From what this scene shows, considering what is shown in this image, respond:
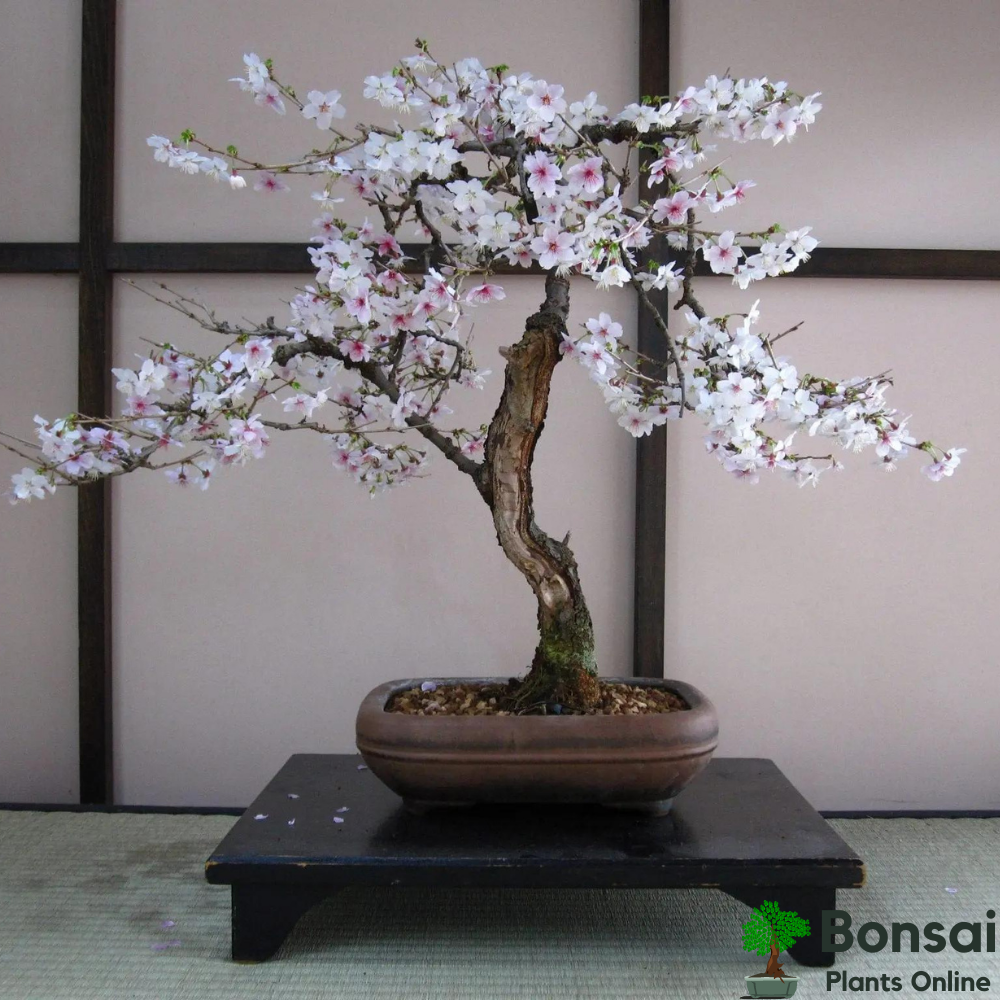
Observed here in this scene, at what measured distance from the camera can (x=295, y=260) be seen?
198cm

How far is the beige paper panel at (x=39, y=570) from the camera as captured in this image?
2.05 meters

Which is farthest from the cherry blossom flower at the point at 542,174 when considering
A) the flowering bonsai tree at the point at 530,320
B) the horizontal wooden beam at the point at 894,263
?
the horizontal wooden beam at the point at 894,263

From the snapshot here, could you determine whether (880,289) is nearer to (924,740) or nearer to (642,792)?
(924,740)

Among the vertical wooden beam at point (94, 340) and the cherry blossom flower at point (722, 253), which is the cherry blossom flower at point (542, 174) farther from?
the vertical wooden beam at point (94, 340)

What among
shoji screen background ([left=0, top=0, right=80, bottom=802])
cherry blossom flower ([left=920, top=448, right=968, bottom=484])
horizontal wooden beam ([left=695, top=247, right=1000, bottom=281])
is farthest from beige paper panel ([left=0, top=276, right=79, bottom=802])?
cherry blossom flower ([left=920, top=448, right=968, bottom=484])

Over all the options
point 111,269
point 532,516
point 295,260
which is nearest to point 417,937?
point 532,516

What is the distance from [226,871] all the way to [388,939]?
28 cm

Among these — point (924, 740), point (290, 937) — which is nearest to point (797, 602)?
point (924, 740)

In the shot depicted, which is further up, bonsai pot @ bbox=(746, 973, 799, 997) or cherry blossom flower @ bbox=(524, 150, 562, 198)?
cherry blossom flower @ bbox=(524, 150, 562, 198)

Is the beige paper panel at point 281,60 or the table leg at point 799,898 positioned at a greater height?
the beige paper panel at point 281,60

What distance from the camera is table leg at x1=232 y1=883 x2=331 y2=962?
4.18 feet

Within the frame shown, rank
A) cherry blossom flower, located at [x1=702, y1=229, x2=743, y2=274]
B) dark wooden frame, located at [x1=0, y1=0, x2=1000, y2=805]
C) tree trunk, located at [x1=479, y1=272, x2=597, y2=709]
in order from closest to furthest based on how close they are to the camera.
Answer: cherry blossom flower, located at [x1=702, y1=229, x2=743, y2=274] → tree trunk, located at [x1=479, y1=272, x2=597, y2=709] → dark wooden frame, located at [x1=0, y1=0, x2=1000, y2=805]

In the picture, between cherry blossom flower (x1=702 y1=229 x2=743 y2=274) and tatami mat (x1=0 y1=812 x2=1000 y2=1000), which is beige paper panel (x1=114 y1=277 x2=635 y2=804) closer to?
tatami mat (x1=0 y1=812 x2=1000 y2=1000)

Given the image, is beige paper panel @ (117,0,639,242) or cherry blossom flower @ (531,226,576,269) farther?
beige paper panel @ (117,0,639,242)
